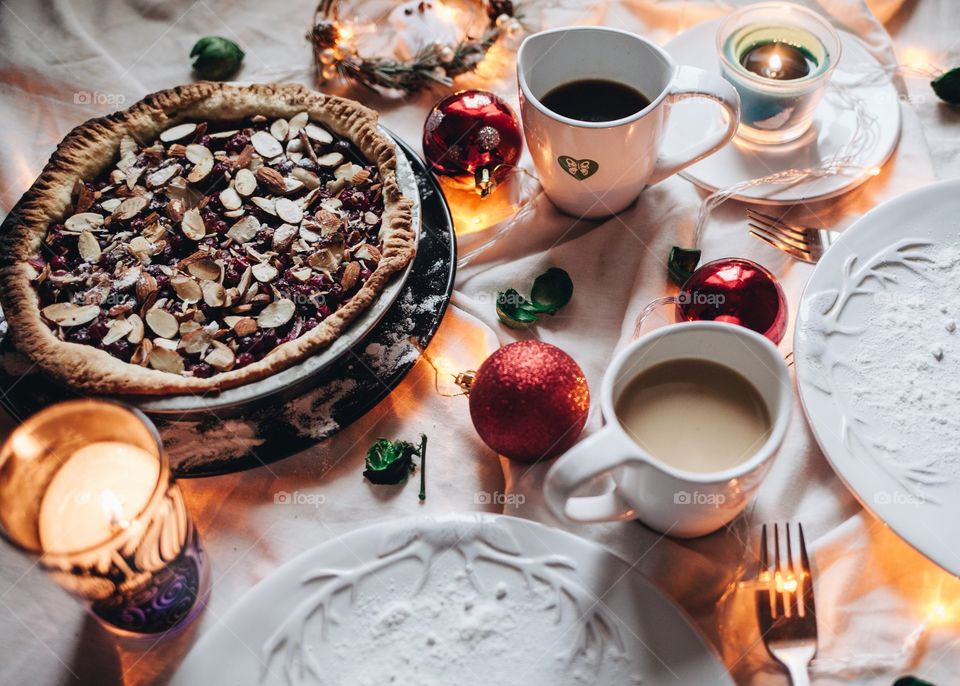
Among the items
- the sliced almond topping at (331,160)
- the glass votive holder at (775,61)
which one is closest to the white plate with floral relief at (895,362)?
the glass votive holder at (775,61)

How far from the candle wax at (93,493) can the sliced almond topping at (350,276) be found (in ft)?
1.21

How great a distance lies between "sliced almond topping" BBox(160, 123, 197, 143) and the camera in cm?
139

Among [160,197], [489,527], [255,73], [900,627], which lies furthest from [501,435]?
[255,73]

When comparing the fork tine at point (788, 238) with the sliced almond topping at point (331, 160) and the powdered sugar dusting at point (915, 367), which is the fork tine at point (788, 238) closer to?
the powdered sugar dusting at point (915, 367)

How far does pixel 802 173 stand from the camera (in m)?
1.36

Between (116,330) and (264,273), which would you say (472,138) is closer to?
(264,273)

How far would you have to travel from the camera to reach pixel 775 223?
134cm

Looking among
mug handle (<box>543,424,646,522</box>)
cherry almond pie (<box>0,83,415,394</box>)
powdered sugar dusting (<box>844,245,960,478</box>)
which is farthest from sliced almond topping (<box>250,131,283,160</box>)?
powdered sugar dusting (<box>844,245,960,478</box>)

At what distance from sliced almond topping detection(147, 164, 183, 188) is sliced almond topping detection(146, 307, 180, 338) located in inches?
9.0

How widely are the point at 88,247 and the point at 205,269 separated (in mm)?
185

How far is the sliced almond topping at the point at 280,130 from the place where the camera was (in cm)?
139

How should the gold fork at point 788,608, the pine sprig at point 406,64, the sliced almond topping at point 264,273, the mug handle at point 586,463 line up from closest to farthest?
the mug handle at point 586,463 < the gold fork at point 788,608 < the sliced almond topping at point 264,273 < the pine sprig at point 406,64

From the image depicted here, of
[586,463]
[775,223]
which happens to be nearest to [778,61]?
[775,223]

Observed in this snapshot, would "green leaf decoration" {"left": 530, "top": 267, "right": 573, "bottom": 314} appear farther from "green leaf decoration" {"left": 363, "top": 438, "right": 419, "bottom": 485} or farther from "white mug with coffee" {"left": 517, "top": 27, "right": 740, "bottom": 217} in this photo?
"green leaf decoration" {"left": 363, "top": 438, "right": 419, "bottom": 485}
